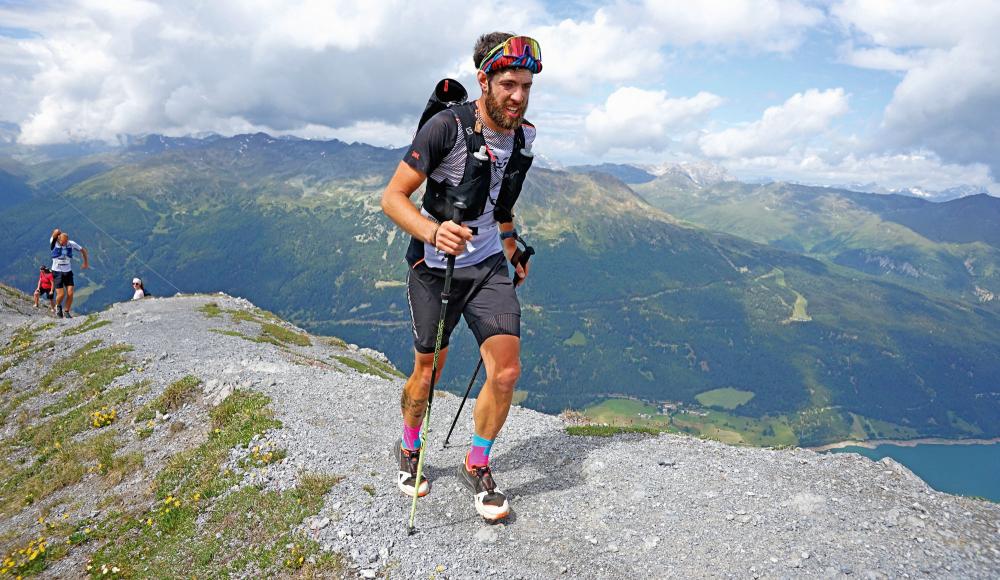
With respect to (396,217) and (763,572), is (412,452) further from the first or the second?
(763,572)

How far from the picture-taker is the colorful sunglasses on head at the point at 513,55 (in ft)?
20.7

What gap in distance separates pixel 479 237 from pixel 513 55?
2328 millimetres

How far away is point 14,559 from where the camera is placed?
8.25 meters

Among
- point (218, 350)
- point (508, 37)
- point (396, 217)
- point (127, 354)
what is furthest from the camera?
point (218, 350)

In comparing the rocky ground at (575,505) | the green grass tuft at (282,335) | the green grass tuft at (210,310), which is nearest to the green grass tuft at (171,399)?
the rocky ground at (575,505)

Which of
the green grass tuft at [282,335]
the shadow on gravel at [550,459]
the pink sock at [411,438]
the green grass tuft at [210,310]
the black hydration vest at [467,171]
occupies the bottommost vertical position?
the green grass tuft at [282,335]

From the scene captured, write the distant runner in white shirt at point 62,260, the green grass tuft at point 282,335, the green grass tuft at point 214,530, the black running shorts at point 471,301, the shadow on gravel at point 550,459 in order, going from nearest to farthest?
1. the black running shorts at point 471,301
2. the green grass tuft at point 214,530
3. the shadow on gravel at point 550,459
4. the distant runner in white shirt at point 62,260
5. the green grass tuft at point 282,335

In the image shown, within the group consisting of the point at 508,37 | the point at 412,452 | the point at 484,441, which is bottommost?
the point at 412,452

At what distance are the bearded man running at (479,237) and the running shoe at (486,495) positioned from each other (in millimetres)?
14

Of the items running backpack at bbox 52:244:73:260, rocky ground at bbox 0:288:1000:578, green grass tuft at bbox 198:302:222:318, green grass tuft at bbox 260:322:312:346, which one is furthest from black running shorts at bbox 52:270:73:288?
rocky ground at bbox 0:288:1000:578

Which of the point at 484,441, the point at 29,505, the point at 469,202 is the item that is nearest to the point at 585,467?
the point at 484,441

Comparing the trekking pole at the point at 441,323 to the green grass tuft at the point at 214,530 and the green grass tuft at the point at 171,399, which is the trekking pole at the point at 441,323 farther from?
the green grass tuft at the point at 171,399

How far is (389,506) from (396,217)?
14.6 feet

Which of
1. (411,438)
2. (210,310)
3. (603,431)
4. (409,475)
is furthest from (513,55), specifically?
(210,310)
